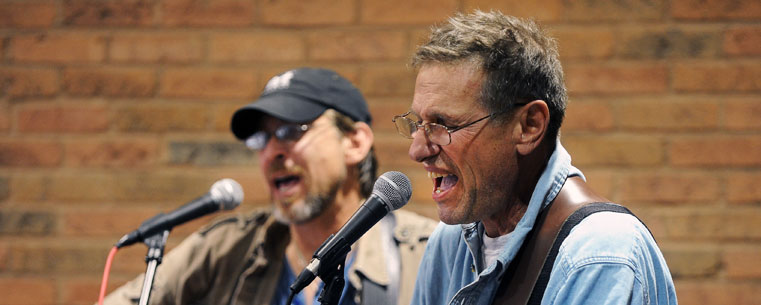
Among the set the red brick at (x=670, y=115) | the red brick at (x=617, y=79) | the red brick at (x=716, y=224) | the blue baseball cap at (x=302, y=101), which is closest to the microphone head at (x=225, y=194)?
the blue baseball cap at (x=302, y=101)

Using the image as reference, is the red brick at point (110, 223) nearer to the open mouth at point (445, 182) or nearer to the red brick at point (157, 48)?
the red brick at point (157, 48)

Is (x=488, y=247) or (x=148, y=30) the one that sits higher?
(x=148, y=30)

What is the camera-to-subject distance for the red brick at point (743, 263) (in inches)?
112

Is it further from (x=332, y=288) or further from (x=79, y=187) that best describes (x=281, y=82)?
(x=332, y=288)

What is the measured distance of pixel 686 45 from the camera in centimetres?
290

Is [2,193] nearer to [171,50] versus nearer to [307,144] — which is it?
[171,50]

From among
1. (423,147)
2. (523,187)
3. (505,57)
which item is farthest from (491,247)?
(505,57)

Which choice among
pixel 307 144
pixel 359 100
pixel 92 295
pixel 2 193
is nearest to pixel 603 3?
pixel 359 100

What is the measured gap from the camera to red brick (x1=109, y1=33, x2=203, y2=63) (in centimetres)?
307

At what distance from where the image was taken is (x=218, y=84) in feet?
10.0

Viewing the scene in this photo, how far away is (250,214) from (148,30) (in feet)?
2.80

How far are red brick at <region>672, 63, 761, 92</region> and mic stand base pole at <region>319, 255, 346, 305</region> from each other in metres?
1.91

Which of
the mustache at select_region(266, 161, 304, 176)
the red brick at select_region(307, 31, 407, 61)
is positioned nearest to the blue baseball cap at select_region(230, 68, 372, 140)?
the mustache at select_region(266, 161, 304, 176)

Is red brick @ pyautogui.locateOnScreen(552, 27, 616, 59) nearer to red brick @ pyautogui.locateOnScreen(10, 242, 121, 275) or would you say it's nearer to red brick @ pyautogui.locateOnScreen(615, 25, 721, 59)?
red brick @ pyautogui.locateOnScreen(615, 25, 721, 59)
